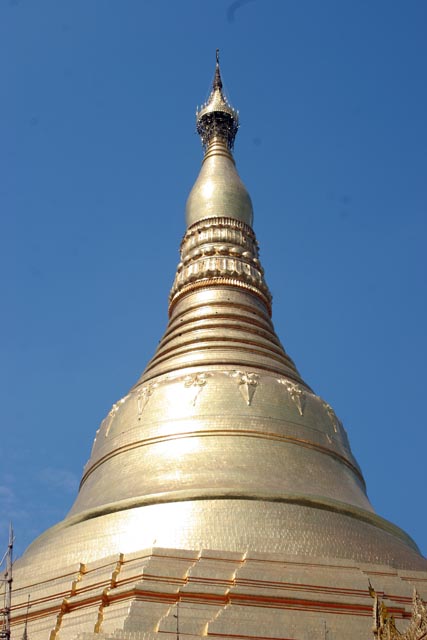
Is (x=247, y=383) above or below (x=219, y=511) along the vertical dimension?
above

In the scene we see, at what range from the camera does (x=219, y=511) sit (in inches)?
620

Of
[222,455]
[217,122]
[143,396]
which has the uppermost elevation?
[217,122]

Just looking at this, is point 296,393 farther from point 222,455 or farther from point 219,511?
point 219,511

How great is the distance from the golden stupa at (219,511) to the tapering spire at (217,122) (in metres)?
5.24

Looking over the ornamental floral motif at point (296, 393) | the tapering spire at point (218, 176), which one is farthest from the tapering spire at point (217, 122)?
the ornamental floral motif at point (296, 393)

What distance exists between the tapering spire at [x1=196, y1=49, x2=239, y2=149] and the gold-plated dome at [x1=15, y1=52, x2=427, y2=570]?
5133 mm

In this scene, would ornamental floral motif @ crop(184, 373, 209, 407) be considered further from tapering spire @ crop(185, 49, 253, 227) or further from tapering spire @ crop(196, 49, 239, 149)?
tapering spire @ crop(196, 49, 239, 149)

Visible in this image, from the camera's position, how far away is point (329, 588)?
45.4 feet

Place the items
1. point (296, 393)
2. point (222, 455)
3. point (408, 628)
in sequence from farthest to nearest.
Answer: point (296, 393)
point (222, 455)
point (408, 628)

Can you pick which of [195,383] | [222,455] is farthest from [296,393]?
[222,455]

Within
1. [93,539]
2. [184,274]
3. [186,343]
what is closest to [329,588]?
[93,539]

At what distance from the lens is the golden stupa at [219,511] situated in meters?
13.5

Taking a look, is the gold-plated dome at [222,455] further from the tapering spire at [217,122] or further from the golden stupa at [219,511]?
the tapering spire at [217,122]

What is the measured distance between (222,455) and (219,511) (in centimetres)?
175
